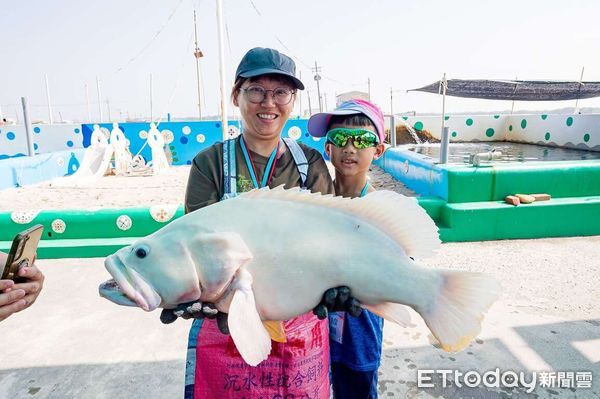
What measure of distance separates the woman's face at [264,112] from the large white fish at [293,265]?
518 mm

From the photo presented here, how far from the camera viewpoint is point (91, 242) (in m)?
5.23

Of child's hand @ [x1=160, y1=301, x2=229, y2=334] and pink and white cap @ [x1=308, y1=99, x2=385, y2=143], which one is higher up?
pink and white cap @ [x1=308, y1=99, x2=385, y2=143]

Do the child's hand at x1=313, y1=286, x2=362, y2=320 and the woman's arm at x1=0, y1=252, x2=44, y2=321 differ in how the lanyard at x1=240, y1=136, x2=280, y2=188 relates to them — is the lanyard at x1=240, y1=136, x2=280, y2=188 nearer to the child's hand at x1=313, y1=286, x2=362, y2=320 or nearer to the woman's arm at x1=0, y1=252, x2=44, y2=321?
the child's hand at x1=313, y1=286, x2=362, y2=320

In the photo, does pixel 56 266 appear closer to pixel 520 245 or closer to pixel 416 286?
pixel 416 286

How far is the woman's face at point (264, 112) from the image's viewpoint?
1946mm

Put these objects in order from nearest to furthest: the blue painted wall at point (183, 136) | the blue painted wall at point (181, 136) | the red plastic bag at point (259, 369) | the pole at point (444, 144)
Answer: the red plastic bag at point (259, 369) < the pole at point (444, 144) < the blue painted wall at point (181, 136) < the blue painted wall at point (183, 136)

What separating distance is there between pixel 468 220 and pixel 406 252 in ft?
14.0

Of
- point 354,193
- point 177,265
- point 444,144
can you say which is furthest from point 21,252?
point 444,144

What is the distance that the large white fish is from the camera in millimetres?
1427

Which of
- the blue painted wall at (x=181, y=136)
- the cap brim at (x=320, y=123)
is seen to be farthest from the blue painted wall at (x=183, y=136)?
the cap brim at (x=320, y=123)

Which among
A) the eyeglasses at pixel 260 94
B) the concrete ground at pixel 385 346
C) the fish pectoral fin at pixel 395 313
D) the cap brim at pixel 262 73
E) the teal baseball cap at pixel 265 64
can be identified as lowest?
the concrete ground at pixel 385 346

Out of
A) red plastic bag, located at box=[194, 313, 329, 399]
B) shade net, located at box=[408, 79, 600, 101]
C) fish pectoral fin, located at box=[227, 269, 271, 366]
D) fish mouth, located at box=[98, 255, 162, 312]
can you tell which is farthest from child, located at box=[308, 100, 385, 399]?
shade net, located at box=[408, 79, 600, 101]

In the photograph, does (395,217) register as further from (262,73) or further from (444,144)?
(444,144)

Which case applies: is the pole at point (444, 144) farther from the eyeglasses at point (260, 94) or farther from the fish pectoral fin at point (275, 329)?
the fish pectoral fin at point (275, 329)
